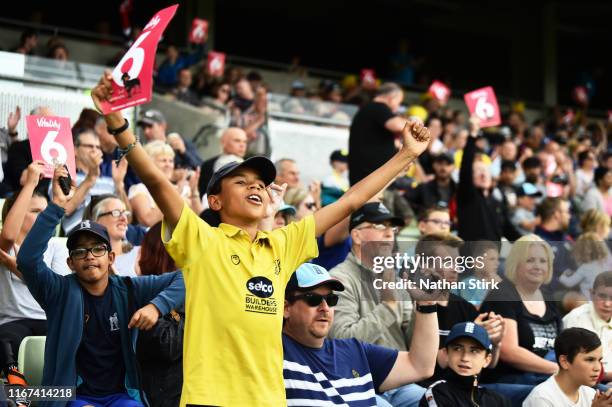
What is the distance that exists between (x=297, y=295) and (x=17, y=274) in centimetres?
196

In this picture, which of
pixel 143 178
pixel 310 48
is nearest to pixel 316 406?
pixel 143 178

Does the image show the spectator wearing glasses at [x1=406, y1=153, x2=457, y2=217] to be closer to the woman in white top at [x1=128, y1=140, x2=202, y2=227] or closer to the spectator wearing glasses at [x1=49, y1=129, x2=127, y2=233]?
the woman in white top at [x1=128, y1=140, x2=202, y2=227]

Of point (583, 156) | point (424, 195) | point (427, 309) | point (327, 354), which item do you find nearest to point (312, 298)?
point (327, 354)

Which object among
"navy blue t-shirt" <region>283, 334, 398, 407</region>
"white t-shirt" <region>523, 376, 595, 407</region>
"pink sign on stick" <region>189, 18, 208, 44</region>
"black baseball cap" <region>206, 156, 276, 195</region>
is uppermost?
"pink sign on stick" <region>189, 18, 208, 44</region>

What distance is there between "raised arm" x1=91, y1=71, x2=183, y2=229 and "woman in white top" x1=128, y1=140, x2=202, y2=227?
13.1ft

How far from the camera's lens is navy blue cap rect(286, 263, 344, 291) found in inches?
200

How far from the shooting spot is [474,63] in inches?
1063

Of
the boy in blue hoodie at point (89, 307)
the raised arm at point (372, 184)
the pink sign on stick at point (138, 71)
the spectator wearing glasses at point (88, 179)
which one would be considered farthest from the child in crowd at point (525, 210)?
the pink sign on stick at point (138, 71)

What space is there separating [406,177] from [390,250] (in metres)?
5.74

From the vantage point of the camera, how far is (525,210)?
11453 millimetres

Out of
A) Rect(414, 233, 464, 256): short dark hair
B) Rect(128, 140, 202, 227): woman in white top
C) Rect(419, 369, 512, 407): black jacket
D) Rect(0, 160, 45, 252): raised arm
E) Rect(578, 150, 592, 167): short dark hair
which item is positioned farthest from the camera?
Rect(578, 150, 592, 167): short dark hair

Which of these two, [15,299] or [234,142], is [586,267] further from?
[234,142]

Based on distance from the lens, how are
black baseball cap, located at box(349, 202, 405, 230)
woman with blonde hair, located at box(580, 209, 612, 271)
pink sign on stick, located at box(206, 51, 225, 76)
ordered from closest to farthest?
black baseball cap, located at box(349, 202, 405, 230) → woman with blonde hair, located at box(580, 209, 612, 271) → pink sign on stick, located at box(206, 51, 225, 76)

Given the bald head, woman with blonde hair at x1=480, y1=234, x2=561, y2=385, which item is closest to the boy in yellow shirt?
woman with blonde hair at x1=480, y1=234, x2=561, y2=385
